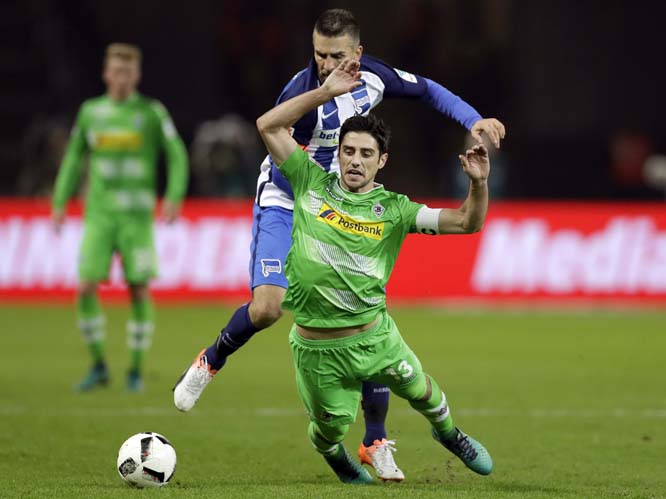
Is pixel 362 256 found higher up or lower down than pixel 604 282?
higher up

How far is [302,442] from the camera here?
8.73 m

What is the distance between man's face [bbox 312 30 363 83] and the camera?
727 centimetres

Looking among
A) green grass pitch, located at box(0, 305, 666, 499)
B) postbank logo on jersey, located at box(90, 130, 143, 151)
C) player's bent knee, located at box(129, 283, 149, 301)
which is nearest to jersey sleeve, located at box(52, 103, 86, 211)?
postbank logo on jersey, located at box(90, 130, 143, 151)

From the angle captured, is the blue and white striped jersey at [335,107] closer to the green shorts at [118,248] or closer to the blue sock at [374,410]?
the blue sock at [374,410]

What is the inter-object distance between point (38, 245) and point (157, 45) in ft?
21.3

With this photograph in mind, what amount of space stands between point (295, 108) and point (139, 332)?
16.4 ft

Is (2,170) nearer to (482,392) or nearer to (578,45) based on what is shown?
(578,45)

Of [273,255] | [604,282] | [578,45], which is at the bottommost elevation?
[604,282]

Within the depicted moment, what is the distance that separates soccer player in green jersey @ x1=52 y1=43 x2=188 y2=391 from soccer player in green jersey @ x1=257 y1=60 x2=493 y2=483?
466 centimetres

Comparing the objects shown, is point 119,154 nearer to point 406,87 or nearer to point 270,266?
point 270,266

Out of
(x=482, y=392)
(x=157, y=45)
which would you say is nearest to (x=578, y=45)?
(x=157, y=45)

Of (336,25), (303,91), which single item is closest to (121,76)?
(303,91)

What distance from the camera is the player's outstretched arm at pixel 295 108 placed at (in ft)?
21.5

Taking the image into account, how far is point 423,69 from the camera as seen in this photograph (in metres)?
22.3
